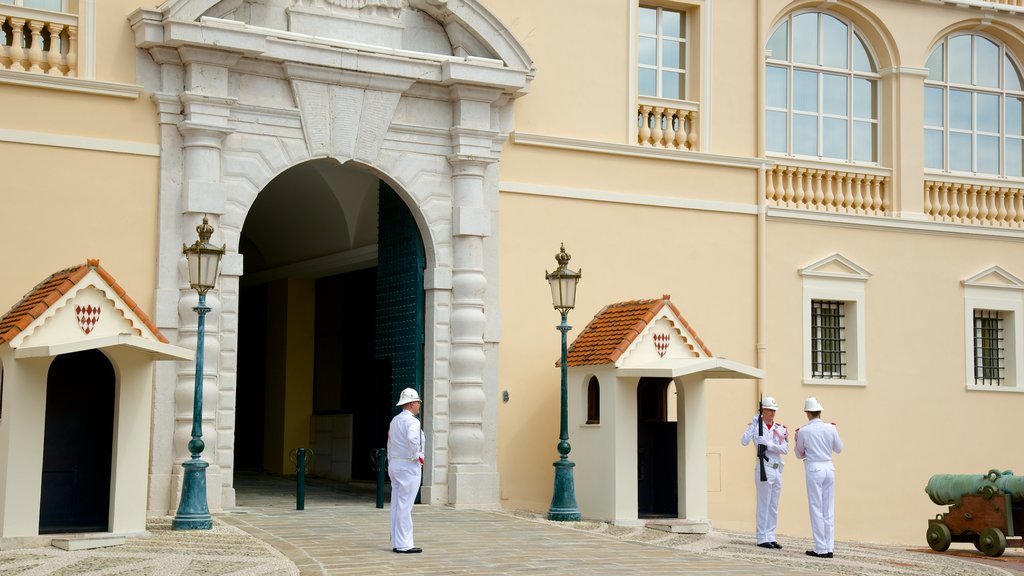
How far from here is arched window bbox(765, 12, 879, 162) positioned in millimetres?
21219

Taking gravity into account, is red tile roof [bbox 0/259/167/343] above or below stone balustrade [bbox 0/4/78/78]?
below

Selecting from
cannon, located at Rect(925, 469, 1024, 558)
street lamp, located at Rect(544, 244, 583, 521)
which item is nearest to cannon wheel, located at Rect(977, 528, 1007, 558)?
cannon, located at Rect(925, 469, 1024, 558)

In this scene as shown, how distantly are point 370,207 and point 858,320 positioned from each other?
7.52m

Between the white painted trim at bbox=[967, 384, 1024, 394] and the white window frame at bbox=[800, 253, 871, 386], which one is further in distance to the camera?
the white painted trim at bbox=[967, 384, 1024, 394]

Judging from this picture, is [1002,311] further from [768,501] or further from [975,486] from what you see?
[768,501]

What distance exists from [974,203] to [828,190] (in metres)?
2.76

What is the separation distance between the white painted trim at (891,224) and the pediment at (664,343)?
3726 mm

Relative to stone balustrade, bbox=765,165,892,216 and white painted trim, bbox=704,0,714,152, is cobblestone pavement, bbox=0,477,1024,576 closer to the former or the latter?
→ stone balustrade, bbox=765,165,892,216

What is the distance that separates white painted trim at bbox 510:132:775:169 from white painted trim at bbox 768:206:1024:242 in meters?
0.83

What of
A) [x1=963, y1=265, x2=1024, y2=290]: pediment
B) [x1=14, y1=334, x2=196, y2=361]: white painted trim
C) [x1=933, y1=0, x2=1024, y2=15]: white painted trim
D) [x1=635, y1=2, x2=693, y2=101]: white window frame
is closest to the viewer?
[x1=14, y1=334, x2=196, y2=361]: white painted trim

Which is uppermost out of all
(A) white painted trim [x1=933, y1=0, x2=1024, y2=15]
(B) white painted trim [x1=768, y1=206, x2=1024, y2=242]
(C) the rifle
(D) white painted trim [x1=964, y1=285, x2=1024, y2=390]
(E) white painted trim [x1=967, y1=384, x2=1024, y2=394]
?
(A) white painted trim [x1=933, y1=0, x2=1024, y2=15]

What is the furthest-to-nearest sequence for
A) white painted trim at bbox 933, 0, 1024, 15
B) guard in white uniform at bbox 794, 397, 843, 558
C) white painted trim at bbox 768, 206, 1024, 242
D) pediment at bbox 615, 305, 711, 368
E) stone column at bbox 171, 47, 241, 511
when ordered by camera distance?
1. white painted trim at bbox 933, 0, 1024, 15
2. white painted trim at bbox 768, 206, 1024, 242
3. pediment at bbox 615, 305, 711, 368
4. stone column at bbox 171, 47, 241, 511
5. guard in white uniform at bbox 794, 397, 843, 558

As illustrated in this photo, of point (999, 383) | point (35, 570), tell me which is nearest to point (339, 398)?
point (999, 383)

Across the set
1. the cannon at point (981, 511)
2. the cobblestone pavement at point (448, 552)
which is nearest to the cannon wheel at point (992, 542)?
the cannon at point (981, 511)
